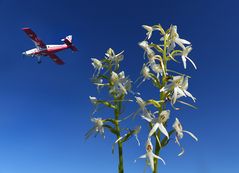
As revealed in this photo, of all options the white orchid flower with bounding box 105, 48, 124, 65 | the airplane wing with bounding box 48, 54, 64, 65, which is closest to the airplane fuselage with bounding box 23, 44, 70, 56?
the airplane wing with bounding box 48, 54, 64, 65

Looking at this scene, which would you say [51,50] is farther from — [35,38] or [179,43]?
[179,43]

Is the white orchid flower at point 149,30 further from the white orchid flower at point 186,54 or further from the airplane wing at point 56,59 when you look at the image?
the airplane wing at point 56,59

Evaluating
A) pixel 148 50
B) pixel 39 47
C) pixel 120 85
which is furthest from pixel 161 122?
pixel 39 47

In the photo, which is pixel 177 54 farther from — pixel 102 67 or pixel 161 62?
pixel 102 67

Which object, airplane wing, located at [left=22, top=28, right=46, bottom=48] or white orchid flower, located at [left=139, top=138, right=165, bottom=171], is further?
airplane wing, located at [left=22, top=28, right=46, bottom=48]

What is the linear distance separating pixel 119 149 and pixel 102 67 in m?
2.00

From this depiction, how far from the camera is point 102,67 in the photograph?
6.99 meters

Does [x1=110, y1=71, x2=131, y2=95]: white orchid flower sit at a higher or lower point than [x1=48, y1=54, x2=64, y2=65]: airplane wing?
lower

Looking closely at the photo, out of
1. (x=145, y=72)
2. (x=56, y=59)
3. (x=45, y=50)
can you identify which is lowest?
(x=145, y=72)

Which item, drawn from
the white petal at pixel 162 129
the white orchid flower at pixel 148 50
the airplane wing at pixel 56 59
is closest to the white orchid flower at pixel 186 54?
the white orchid flower at pixel 148 50

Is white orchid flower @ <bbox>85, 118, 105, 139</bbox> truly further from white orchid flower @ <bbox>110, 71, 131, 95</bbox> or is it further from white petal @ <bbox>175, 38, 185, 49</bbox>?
white petal @ <bbox>175, 38, 185, 49</bbox>

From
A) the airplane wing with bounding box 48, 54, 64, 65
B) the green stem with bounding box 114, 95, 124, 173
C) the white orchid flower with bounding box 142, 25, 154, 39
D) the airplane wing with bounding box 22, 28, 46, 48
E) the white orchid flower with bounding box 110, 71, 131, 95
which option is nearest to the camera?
the green stem with bounding box 114, 95, 124, 173

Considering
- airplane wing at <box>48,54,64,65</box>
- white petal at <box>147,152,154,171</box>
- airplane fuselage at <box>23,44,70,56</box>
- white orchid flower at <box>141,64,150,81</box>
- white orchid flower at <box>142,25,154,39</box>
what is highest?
airplane wing at <box>48,54,64,65</box>

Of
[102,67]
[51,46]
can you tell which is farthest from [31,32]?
[102,67]
